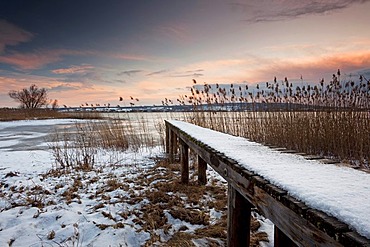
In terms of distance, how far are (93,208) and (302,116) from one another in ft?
15.9

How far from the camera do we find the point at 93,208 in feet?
9.72

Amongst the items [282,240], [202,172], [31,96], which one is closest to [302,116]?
[202,172]

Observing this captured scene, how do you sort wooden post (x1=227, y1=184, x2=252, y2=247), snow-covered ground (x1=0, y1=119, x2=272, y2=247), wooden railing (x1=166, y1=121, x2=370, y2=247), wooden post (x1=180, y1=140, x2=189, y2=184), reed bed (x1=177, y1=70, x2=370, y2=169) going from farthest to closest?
1. reed bed (x1=177, y1=70, x2=370, y2=169)
2. wooden post (x1=180, y1=140, x2=189, y2=184)
3. snow-covered ground (x1=0, y1=119, x2=272, y2=247)
4. wooden post (x1=227, y1=184, x2=252, y2=247)
5. wooden railing (x1=166, y1=121, x2=370, y2=247)

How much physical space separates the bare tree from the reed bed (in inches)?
2216

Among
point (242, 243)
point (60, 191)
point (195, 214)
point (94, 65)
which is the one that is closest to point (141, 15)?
point (94, 65)

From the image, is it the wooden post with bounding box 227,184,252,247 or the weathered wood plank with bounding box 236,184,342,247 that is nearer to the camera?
the weathered wood plank with bounding box 236,184,342,247

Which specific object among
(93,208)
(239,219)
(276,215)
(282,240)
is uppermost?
(276,215)

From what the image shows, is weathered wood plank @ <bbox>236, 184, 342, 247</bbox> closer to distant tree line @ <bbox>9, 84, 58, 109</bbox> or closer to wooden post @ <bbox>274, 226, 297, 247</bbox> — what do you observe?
wooden post @ <bbox>274, 226, 297, 247</bbox>

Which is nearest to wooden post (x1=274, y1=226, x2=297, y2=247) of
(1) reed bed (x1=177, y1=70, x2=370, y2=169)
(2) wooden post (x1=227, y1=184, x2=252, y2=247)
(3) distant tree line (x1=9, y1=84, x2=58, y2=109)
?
(2) wooden post (x1=227, y1=184, x2=252, y2=247)

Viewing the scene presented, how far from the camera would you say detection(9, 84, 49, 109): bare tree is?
168ft

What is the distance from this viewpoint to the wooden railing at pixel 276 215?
2.22ft

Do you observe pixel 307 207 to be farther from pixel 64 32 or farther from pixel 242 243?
pixel 64 32

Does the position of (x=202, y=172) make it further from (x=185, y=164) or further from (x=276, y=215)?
(x=276, y=215)

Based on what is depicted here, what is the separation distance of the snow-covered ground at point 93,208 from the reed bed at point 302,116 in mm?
2350
